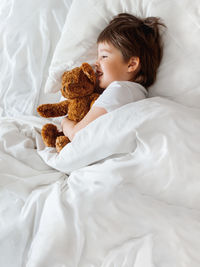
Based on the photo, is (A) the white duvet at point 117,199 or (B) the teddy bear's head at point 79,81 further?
(B) the teddy bear's head at point 79,81

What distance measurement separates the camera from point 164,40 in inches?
37.2

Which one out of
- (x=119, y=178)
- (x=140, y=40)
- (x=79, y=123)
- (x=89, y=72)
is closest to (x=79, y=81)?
(x=89, y=72)

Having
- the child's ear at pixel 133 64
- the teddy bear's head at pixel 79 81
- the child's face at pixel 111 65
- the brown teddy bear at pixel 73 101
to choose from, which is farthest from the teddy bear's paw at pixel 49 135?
the child's ear at pixel 133 64

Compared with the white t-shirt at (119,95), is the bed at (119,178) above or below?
below

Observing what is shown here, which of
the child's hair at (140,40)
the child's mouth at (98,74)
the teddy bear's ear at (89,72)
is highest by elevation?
the child's hair at (140,40)

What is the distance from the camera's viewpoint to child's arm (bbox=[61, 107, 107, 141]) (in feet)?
2.93

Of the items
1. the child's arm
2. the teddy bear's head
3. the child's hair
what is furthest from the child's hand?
the child's hair

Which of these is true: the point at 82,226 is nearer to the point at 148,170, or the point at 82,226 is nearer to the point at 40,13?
the point at 148,170

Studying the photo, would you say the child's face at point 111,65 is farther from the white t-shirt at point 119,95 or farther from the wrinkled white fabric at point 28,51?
the wrinkled white fabric at point 28,51

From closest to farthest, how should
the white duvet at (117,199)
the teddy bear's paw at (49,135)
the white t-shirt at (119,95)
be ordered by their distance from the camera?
1. the white duvet at (117,199)
2. the white t-shirt at (119,95)
3. the teddy bear's paw at (49,135)

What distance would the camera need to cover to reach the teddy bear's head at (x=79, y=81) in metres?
0.94

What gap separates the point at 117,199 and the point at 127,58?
0.51m

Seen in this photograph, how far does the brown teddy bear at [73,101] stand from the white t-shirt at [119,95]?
89 mm

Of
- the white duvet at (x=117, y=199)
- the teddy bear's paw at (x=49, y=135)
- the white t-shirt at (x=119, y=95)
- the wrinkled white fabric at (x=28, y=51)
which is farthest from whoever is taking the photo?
the wrinkled white fabric at (x=28, y=51)
